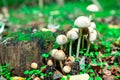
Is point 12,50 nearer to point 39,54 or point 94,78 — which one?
point 39,54

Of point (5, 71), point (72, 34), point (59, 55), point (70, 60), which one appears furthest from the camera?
point (5, 71)

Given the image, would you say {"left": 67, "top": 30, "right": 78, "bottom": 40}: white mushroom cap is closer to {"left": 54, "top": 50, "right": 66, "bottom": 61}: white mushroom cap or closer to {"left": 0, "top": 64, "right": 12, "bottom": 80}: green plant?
{"left": 54, "top": 50, "right": 66, "bottom": 61}: white mushroom cap

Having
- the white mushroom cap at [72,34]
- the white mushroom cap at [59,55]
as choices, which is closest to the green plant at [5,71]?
the white mushroom cap at [59,55]

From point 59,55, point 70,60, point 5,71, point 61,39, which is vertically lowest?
point 5,71

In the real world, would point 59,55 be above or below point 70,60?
above

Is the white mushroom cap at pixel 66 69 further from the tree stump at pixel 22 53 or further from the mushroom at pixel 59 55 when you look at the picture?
the tree stump at pixel 22 53

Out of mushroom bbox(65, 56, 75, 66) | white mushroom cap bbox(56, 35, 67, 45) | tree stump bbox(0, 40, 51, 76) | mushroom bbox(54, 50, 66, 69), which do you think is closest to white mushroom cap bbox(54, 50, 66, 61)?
mushroom bbox(54, 50, 66, 69)

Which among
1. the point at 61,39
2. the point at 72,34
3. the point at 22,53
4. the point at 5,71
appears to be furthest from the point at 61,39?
the point at 5,71

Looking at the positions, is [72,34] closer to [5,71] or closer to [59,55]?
[59,55]
